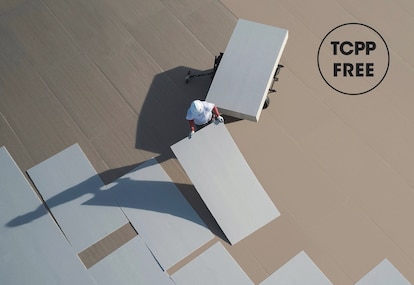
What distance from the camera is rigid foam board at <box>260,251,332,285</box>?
5.86 meters

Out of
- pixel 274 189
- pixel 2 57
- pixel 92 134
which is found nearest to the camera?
pixel 274 189

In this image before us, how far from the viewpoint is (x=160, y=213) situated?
247 inches

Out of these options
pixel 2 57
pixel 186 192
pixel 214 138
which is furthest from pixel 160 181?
pixel 2 57

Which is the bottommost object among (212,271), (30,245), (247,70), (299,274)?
(30,245)

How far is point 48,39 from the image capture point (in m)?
7.57

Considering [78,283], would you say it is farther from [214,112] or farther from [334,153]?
[334,153]

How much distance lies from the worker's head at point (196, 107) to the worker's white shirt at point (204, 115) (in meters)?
0.07

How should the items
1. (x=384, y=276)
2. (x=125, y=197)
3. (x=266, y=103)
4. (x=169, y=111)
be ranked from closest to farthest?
(x=384, y=276) < (x=125, y=197) < (x=266, y=103) < (x=169, y=111)

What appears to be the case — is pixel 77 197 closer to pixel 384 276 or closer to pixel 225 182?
pixel 225 182

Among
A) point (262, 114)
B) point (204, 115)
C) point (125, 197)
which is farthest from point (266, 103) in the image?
point (125, 197)

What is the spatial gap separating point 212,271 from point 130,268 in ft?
3.66

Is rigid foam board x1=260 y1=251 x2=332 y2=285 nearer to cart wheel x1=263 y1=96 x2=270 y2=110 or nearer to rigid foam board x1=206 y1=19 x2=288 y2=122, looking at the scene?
rigid foam board x1=206 y1=19 x2=288 y2=122

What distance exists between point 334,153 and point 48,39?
5.10 meters

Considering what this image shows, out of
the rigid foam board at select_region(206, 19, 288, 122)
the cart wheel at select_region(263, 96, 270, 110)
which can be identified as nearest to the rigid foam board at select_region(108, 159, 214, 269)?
the rigid foam board at select_region(206, 19, 288, 122)
